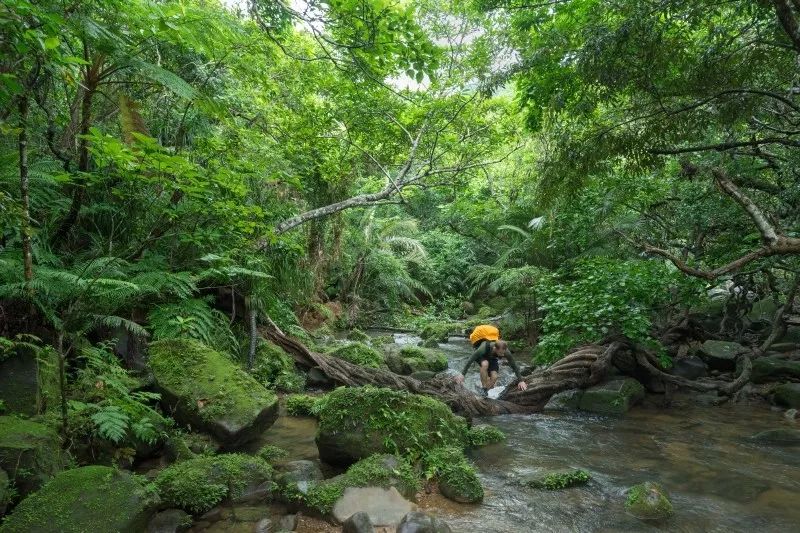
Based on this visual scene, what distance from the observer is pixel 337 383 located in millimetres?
8125

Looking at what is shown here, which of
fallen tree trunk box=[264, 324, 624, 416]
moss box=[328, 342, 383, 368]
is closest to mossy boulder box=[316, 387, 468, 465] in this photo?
fallen tree trunk box=[264, 324, 624, 416]

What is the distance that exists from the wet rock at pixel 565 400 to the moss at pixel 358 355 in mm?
3180

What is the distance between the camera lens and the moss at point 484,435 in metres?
5.93

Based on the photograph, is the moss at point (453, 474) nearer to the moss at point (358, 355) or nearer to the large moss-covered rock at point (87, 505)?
the large moss-covered rock at point (87, 505)

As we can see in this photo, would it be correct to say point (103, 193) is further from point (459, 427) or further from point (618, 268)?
point (618, 268)

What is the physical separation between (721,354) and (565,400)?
3.50 m

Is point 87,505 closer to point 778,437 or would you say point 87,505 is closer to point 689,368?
point 778,437

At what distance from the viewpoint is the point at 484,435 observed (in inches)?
238

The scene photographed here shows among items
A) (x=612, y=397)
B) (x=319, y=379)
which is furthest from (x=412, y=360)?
(x=612, y=397)

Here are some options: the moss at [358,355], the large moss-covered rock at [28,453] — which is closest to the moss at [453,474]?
the large moss-covered rock at [28,453]

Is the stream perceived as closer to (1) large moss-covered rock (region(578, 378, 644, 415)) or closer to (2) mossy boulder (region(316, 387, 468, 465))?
(1) large moss-covered rock (region(578, 378, 644, 415))

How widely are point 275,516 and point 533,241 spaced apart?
1068 cm

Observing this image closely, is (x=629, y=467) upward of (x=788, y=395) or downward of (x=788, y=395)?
downward

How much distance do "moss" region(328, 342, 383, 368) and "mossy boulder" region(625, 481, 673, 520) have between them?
17.4 ft
